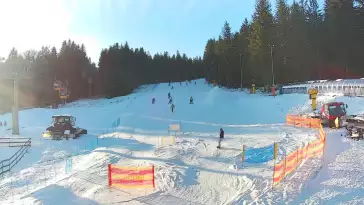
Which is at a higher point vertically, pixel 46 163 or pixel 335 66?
pixel 335 66

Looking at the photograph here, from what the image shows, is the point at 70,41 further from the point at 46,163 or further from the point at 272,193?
the point at 272,193

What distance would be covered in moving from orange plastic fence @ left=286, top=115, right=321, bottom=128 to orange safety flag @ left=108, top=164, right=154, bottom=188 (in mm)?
19237

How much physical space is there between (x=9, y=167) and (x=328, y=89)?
3930cm

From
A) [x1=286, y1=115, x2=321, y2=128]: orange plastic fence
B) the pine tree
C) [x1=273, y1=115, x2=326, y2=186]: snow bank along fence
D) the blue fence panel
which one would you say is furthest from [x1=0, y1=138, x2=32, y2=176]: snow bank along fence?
the pine tree

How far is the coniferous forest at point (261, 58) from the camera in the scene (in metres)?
69.5

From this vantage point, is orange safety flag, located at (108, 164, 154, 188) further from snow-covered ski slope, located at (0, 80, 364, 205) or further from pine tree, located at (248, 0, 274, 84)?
pine tree, located at (248, 0, 274, 84)

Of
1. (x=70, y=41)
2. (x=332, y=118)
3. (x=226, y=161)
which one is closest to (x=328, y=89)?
(x=332, y=118)

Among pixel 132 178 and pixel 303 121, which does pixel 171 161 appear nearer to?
pixel 132 178

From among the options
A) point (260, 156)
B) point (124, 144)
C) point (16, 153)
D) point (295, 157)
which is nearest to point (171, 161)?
point (260, 156)

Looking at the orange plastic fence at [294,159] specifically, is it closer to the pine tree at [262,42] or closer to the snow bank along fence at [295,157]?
the snow bank along fence at [295,157]

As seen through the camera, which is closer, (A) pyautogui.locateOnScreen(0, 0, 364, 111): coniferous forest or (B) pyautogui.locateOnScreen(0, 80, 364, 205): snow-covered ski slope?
(B) pyautogui.locateOnScreen(0, 80, 364, 205): snow-covered ski slope

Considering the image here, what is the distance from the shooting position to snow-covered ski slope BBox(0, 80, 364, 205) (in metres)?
15.3

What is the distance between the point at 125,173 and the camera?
55.7 ft

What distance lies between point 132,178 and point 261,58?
61.1 m
